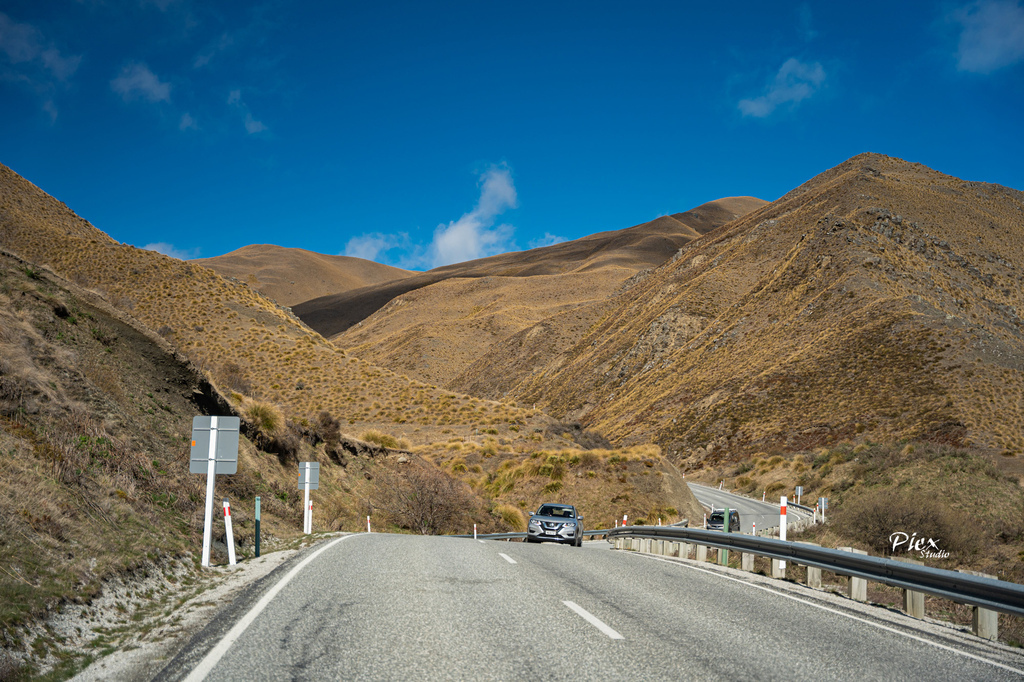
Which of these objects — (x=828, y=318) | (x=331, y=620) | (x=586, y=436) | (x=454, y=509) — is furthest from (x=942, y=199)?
(x=331, y=620)

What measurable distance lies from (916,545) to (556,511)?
12.4 m

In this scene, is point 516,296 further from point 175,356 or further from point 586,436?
point 175,356

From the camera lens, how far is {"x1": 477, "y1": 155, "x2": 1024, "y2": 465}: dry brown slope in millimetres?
56062

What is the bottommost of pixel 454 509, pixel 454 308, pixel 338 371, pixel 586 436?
pixel 454 509

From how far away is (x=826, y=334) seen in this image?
68188mm

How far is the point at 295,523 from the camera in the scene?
70.2ft

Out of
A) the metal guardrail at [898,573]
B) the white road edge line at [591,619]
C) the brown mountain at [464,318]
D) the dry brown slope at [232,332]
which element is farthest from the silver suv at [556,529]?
the brown mountain at [464,318]

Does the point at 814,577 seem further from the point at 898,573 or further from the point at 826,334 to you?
the point at 826,334

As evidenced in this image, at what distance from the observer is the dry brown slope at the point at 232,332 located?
48.8 metres

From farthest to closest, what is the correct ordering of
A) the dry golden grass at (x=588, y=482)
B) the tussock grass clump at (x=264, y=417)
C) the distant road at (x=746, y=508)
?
1. the dry golden grass at (x=588, y=482)
2. the distant road at (x=746, y=508)
3. the tussock grass clump at (x=264, y=417)

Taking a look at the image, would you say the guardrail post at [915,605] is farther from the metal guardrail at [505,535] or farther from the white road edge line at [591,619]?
the metal guardrail at [505,535]

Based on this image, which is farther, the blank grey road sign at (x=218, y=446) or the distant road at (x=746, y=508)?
the distant road at (x=746, y=508)

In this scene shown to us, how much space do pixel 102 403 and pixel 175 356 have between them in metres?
7.04

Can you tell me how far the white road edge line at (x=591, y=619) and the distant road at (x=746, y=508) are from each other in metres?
29.2
